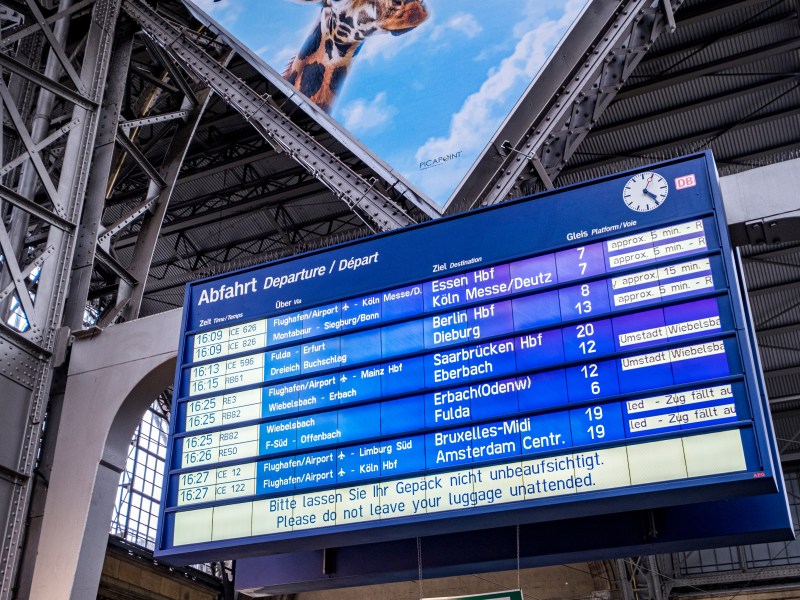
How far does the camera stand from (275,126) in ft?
48.6

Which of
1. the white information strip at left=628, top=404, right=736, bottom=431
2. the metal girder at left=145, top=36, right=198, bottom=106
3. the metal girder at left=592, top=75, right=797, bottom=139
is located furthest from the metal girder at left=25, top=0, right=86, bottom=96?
the metal girder at left=592, top=75, right=797, bottom=139

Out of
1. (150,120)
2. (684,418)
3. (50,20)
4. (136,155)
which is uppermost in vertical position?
(50,20)

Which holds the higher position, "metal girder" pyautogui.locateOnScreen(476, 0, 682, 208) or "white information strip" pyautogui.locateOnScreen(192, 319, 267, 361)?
"metal girder" pyautogui.locateOnScreen(476, 0, 682, 208)

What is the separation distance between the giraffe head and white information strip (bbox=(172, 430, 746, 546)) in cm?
664

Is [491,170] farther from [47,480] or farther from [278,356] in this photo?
[47,480]

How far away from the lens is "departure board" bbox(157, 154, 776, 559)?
8.21 meters

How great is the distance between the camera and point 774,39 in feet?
76.4

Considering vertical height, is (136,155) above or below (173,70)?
below

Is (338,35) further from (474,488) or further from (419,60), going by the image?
(474,488)

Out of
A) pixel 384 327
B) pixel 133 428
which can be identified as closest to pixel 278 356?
pixel 384 327

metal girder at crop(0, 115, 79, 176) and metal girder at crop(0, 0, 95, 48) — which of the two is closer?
metal girder at crop(0, 115, 79, 176)

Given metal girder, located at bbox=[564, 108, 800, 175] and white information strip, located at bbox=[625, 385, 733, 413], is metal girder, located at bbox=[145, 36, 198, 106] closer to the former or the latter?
white information strip, located at bbox=[625, 385, 733, 413]

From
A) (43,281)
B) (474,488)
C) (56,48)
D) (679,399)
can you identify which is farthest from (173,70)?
(679,399)

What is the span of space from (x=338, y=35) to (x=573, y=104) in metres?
4.11
